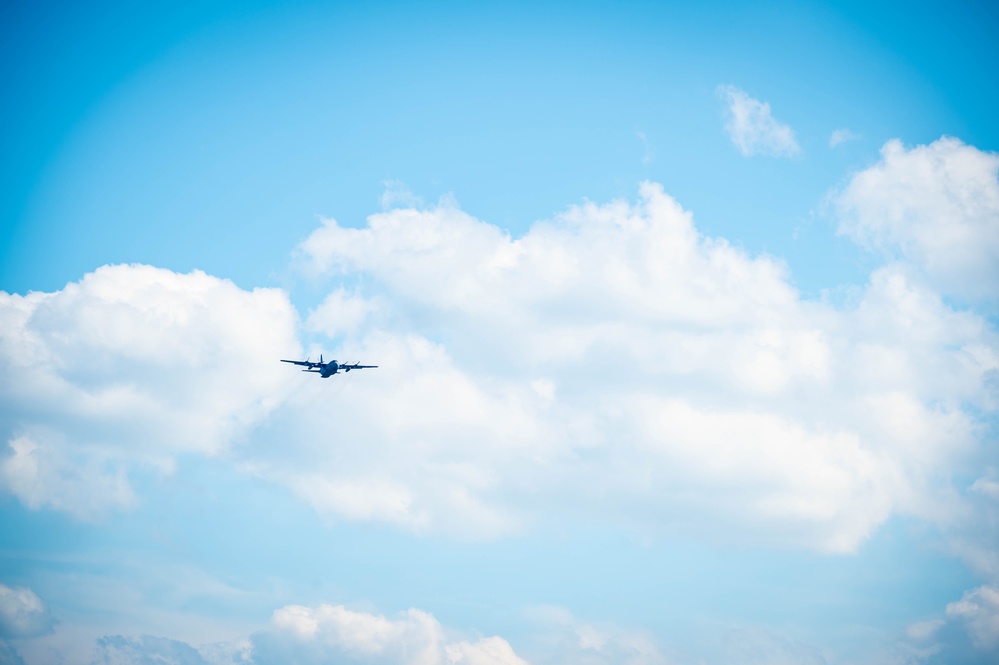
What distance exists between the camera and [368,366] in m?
162

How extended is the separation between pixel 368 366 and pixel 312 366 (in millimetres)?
11666

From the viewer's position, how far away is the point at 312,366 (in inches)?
6329
